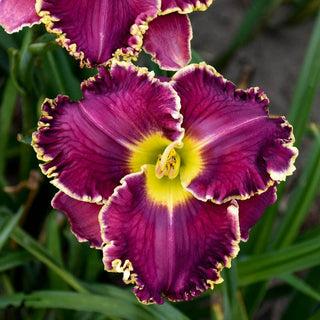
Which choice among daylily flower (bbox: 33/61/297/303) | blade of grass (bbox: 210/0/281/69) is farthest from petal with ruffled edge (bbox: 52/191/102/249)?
blade of grass (bbox: 210/0/281/69)

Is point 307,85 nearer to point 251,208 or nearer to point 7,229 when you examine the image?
point 251,208

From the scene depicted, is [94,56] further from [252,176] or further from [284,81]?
[284,81]

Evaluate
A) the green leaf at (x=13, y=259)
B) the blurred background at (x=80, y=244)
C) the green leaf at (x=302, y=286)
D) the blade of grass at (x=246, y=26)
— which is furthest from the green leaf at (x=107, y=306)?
the blade of grass at (x=246, y=26)

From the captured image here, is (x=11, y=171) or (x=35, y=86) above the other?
(x=35, y=86)

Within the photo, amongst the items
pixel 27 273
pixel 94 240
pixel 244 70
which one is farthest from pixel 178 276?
pixel 244 70

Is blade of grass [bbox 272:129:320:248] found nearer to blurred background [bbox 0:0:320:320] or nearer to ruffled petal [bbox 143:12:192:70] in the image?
blurred background [bbox 0:0:320:320]

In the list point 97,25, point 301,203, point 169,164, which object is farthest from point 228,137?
point 301,203
